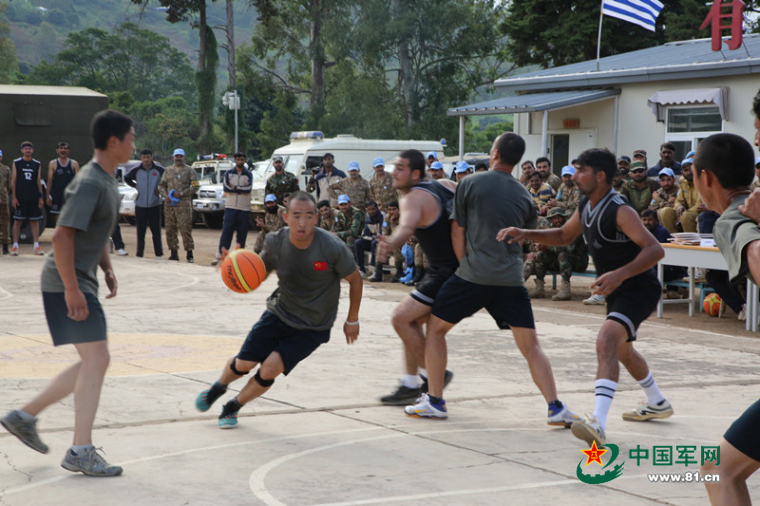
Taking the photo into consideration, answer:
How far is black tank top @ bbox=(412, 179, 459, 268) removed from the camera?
6875 millimetres

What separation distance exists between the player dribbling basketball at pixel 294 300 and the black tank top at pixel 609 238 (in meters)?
1.69

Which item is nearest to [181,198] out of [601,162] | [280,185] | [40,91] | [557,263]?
[280,185]

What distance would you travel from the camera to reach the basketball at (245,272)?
640 centimetres

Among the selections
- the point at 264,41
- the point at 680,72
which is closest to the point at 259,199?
the point at 680,72

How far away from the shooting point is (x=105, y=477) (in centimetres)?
511

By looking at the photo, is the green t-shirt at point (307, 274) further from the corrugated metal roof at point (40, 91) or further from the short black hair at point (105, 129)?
the corrugated metal roof at point (40, 91)

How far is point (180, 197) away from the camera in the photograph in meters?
19.1

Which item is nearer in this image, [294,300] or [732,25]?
[294,300]

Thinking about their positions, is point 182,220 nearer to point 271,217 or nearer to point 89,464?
point 271,217

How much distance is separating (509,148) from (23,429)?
365 cm

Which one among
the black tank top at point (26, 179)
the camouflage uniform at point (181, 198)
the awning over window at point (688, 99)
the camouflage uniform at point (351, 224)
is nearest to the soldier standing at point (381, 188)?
the camouflage uniform at point (351, 224)

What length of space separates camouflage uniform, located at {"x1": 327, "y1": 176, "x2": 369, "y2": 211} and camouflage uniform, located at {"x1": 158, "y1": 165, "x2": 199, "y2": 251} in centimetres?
301

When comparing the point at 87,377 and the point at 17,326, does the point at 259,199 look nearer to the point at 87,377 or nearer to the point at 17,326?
the point at 17,326

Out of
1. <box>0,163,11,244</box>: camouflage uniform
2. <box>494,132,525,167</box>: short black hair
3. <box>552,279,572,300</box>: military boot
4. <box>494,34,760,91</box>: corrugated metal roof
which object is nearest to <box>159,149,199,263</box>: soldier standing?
<box>0,163,11,244</box>: camouflage uniform
